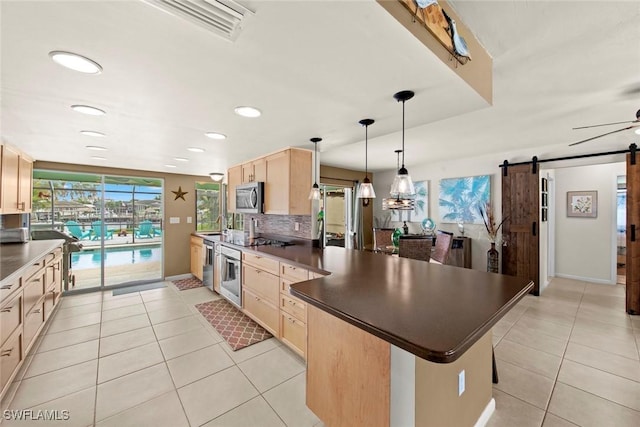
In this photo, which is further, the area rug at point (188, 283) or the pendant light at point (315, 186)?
the area rug at point (188, 283)

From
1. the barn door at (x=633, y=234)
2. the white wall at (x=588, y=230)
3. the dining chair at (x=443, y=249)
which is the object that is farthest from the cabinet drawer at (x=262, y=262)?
the white wall at (x=588, y=230)

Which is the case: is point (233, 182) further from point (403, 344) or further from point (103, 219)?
point (403, 344)

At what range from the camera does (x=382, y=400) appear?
3.89 feet

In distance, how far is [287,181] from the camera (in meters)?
3.10

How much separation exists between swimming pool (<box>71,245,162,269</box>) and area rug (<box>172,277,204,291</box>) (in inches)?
27.8

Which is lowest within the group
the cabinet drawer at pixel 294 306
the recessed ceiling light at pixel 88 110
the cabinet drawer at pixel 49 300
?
the cabinet drawer at pixel 49 300

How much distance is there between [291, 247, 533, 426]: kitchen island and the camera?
3.13 feet

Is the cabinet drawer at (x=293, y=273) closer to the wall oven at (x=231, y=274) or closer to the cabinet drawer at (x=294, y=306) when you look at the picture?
the cabinet drawer at (x=294, y=306)

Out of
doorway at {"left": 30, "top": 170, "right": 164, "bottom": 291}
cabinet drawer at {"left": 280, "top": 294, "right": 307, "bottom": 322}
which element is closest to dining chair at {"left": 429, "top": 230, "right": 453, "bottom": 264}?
cabinet drawer at {"left": 280, "top": 294, "right": 307, "bottom": 322}

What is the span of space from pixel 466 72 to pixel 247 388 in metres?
2.65

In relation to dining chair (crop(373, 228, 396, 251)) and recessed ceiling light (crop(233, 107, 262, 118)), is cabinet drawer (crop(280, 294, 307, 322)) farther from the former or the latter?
dining chair (crop(373, 228, 396, 251))

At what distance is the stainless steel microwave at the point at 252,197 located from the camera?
3.52 metres

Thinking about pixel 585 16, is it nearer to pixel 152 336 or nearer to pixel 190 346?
pixel 190 346

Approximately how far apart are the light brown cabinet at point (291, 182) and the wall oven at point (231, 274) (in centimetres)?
Result: 81
